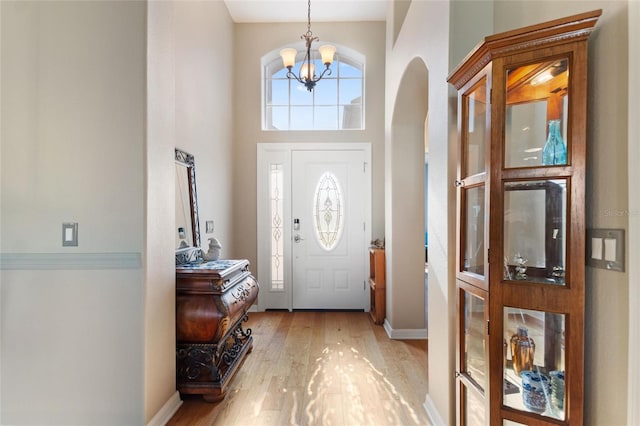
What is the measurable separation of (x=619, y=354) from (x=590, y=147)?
680 mm

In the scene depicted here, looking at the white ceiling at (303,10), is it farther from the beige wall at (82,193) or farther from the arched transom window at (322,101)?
the beige wall at (82,193)

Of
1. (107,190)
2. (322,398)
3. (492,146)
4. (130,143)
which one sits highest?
(130,143)

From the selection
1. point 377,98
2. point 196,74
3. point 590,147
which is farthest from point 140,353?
point 377,98

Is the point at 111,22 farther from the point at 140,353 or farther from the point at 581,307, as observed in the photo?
the point at 581,307

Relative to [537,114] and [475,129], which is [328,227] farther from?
[537,114]

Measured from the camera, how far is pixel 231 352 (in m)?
2.71

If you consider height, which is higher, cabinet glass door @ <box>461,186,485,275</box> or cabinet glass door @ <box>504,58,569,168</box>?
cabinet glass door @ <box>504,58,569,168</box>

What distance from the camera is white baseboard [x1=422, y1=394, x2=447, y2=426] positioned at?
6.46 ft

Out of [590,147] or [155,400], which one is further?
[155,400]

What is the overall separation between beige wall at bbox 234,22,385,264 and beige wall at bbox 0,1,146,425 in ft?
8.62

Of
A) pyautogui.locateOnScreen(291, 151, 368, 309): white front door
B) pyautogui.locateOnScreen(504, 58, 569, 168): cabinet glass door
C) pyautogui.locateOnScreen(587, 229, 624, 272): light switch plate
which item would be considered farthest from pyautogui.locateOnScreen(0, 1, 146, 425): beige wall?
pyautogui.locateOnScreen(291, 151, 368, 309): white front door

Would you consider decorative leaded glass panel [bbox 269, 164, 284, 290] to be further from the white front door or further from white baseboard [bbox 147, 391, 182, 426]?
white baseboard [bbox 147, 391, 182, 426]

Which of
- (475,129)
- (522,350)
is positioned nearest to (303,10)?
(475,129)

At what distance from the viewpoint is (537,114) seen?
1.29 m
